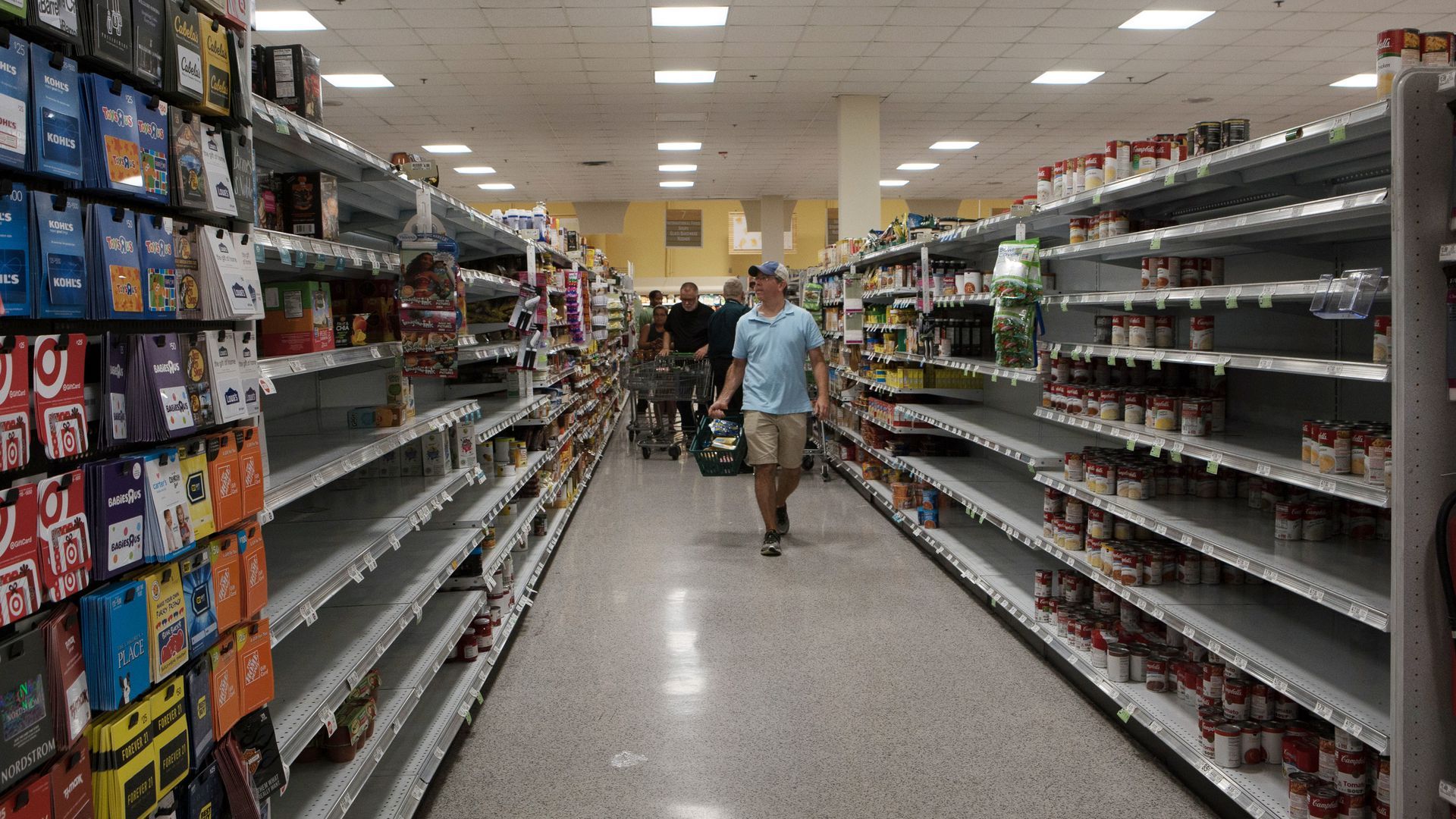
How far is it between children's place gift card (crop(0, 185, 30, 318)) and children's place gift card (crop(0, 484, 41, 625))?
24cm

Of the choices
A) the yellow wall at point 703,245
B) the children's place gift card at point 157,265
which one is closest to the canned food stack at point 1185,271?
the children's place gift card at point 157,265

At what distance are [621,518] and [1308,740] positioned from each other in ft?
17.7

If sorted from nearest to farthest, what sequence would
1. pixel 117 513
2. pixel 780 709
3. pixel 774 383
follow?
pixel 117 513 < pixel 780 709 < pixel 774 383

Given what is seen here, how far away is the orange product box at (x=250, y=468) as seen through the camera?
192 centimetres

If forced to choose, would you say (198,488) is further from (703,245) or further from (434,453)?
(703,245)

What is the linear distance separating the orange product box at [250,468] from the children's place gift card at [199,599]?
156 mm

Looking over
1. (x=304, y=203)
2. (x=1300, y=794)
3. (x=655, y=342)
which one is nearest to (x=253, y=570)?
(x=304, y=203)

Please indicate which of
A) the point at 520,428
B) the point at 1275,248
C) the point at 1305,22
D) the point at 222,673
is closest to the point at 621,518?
the point at 520,428

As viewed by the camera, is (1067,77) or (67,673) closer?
(67,673)

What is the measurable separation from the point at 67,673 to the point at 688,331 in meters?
9.48

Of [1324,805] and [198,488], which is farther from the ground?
[198,488]

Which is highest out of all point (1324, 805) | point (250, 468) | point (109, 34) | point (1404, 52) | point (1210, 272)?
point (1404, 52)

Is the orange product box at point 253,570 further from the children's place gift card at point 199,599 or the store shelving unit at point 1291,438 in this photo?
the store shelving unit at point 1291,438

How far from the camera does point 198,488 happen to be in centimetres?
175
